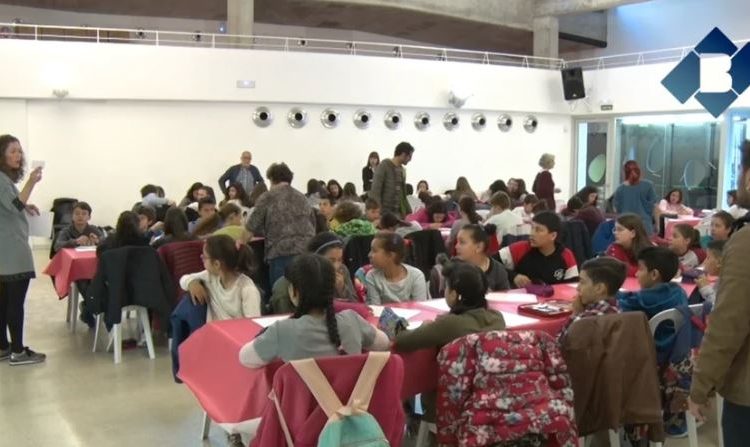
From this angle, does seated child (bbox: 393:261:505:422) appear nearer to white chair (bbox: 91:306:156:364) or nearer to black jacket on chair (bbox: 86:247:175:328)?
black jacket on chair (bbox: 86:247:175:328)

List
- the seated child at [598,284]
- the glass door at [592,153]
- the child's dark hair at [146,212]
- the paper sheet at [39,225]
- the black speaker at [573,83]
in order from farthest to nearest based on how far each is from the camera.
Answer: the glass door at [592,153] → the black speaker at [573,83] → the child's dark hair at [146,212] → the paper sheet at [39,225] → the seated child at [598,284]

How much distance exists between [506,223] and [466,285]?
3.33 meters

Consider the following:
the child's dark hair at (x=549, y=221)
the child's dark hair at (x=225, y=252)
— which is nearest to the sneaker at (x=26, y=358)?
the child's dark hair at (x=225, y=252)

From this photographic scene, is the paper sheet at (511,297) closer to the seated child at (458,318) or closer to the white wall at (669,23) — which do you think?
the seated child at (458,318)

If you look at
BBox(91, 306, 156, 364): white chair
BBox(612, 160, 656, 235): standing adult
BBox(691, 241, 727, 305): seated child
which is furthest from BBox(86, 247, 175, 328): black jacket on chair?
BBox(612, 160, 656, 235): standing adult

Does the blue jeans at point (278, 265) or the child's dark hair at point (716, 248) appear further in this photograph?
the blue jeans at point (278, 265)

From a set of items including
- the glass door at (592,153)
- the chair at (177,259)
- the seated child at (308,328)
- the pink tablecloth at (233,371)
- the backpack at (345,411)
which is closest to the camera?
the backpack at (345,411)

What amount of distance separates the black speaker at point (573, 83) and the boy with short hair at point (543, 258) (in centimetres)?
1003

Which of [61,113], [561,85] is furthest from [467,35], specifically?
[61,113]

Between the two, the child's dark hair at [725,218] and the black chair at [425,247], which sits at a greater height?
the child's dark hair at [725,218]

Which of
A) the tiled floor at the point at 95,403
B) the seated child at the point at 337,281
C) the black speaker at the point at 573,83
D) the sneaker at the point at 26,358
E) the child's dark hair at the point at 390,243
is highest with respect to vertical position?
the black speaker at the point at 573,83

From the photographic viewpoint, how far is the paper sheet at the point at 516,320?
Result: 3.13 meters

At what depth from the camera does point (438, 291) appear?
13.4ft

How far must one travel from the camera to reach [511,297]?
3.73 meters
